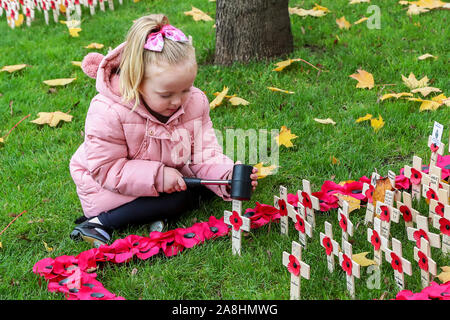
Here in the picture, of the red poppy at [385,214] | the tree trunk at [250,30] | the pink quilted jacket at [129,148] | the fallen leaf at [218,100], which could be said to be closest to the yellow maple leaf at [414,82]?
the tree trunk at [250,30]

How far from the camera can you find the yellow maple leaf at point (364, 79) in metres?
4.32

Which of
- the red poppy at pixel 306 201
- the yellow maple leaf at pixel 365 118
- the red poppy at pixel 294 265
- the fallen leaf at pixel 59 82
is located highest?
the red poppy at pixel 294 265

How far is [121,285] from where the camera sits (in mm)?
2570

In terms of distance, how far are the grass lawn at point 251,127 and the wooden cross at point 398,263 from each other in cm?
8

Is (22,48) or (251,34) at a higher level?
(251,34)

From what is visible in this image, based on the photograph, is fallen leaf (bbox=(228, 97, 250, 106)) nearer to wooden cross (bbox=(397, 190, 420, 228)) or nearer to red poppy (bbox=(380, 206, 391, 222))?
wooden cross (bbox=(397, 190, 420, 228))

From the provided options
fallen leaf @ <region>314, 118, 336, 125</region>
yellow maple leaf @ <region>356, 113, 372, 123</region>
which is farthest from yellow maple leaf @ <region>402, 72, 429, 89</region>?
fallen leaf @ <region>314, 118, 336, 125</region>

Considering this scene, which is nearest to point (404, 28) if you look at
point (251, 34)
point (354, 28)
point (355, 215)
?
point (354, 28)

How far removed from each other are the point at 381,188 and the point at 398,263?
0.55 m

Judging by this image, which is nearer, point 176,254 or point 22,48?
point 176,254

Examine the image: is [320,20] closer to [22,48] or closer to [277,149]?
[277,149]

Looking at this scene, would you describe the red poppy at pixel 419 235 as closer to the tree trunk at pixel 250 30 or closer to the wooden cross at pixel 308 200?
the wooden cross at pixel 308 200

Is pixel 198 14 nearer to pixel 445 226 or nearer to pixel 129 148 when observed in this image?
pixel 129 148
